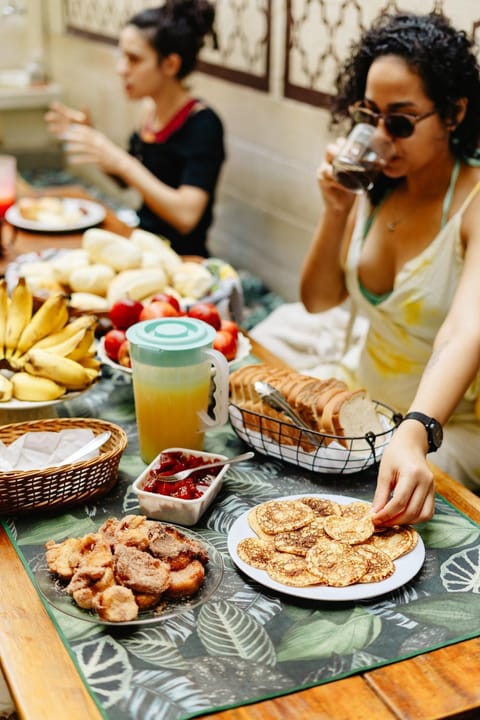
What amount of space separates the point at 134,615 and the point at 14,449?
1.50 ft

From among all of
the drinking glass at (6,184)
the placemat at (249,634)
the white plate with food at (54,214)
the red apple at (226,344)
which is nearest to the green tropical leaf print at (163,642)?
the placemat at (249,634)

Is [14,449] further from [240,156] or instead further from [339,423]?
[240,156]

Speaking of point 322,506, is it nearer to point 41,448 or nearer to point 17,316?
point 41,448

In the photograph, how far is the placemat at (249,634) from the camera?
0.98m

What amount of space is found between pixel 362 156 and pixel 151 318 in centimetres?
59

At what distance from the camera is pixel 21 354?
1.67 m

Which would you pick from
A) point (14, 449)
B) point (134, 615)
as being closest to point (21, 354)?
point (14, 449)

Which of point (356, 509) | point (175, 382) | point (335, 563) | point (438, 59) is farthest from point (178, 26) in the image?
point (335, 563)

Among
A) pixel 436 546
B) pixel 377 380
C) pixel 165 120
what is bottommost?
pixel 377 380

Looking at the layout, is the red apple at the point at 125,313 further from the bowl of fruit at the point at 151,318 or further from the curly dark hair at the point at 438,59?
the curly dark hair at the point at 438,59

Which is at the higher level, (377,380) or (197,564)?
(197,564)

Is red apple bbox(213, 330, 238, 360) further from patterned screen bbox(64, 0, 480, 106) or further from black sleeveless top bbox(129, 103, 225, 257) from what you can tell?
black sleeveless top bbox(129, 103, 225, 257)

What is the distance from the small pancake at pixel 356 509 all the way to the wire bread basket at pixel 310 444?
10 cm

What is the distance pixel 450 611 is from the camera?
1.12m
